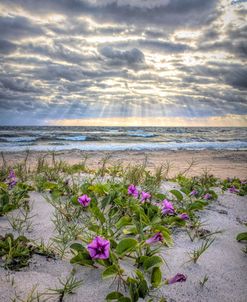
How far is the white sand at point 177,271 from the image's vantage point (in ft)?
4.74

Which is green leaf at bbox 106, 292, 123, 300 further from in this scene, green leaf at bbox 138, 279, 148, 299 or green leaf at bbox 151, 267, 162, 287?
green leaf at bbox 151, 267, 162, 287

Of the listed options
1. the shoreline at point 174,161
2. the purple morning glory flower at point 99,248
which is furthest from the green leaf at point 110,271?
the shoreline at point 174,161

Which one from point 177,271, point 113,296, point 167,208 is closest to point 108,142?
point 167,208

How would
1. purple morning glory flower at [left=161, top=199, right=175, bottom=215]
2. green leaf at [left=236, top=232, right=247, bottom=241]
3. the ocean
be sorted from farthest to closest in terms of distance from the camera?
the ocean → purple morning glory flower at [left=161, top=199, right=175, bottom=215] → green leaf at [left=236, top=232, right=247, bottom=241]

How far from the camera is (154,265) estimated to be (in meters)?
1.59

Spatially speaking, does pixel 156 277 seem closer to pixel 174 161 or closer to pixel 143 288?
pixel 143 288

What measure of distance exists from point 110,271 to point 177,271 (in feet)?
1.64

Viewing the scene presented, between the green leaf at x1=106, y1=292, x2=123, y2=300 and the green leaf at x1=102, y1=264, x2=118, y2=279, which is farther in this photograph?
the green leaf at x1=102, y1=264, x2=118, y2=279

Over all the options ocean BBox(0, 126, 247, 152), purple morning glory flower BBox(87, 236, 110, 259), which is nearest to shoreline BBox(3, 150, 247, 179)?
ocean BBox(0, 126, 247, 152)

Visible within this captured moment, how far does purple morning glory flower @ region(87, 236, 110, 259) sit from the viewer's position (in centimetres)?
146

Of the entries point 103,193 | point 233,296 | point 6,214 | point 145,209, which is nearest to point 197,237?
point 145,209

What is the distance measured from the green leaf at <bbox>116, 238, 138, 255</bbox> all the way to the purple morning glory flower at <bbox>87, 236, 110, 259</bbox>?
168 mm

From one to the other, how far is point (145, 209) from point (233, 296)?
1.05 m

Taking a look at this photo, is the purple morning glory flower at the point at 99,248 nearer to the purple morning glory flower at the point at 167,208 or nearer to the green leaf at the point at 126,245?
the green leaf at the point at 126,245
